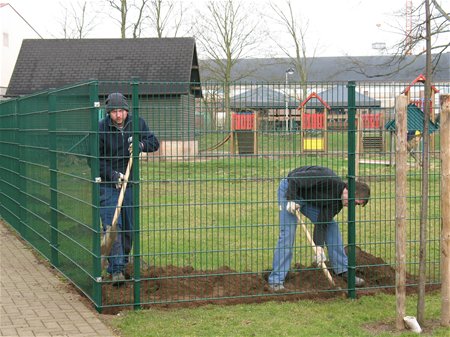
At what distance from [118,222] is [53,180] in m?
1.60

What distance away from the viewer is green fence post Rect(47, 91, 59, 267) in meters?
8.23

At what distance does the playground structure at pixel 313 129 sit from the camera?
6797 millimetres

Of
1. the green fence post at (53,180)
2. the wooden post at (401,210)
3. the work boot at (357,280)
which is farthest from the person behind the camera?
the green fence post at (53,180)

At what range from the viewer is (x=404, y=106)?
5.92 m

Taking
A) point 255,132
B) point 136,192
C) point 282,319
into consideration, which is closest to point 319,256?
point 282,319

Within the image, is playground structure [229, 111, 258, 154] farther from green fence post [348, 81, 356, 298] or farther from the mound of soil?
the mound of soil

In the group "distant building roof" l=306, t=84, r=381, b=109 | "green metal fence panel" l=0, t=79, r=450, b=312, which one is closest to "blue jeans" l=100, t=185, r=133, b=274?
"green metal fence panel" l=0, t=79, r=450, b=312

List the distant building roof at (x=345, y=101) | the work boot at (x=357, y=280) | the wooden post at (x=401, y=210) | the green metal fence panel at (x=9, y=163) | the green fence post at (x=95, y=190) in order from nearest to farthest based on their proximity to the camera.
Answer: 1. the wooden post at (x=401, y=210)
2. the green fence post at (x=95, y=190)
3. the distant building roof at (x=345, y=101)
4. the work boot at (x=357, y=280)
5. the green metal fence panel at (x=9, y=163)

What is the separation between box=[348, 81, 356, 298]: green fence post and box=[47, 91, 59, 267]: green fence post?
10.9 ft

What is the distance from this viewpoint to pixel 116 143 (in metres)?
6.75

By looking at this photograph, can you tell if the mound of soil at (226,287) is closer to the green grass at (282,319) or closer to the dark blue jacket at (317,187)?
the green grass at (282,319)

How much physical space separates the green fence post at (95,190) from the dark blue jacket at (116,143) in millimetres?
103

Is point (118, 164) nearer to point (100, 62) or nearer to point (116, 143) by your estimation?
point (116, 143)

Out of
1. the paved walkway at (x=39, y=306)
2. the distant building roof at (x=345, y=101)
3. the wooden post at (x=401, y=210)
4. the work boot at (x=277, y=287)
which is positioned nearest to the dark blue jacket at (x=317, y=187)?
the distant building roof at (x=345, y=101)
